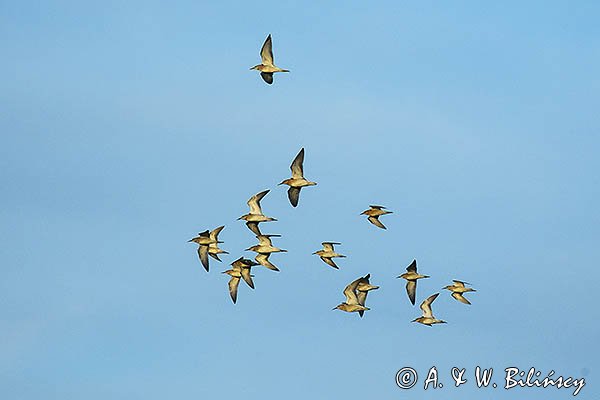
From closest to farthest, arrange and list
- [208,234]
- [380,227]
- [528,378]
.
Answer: [528,378] → [380,227] → [208,234]

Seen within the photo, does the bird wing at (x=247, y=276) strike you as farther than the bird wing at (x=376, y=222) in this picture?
Yes

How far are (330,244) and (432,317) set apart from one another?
7.83 meters

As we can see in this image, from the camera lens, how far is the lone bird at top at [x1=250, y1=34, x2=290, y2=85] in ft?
258

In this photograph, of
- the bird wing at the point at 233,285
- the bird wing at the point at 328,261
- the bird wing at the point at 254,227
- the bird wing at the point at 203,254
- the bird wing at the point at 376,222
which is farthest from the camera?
the bird wing at the point at 233,285

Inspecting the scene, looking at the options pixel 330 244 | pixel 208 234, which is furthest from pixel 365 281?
pixel 208 234

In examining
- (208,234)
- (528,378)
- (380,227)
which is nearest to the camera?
(528,378)

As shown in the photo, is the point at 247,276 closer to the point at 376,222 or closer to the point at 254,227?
the point at 254,227

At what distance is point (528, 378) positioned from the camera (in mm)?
74500

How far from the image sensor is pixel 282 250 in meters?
80.8

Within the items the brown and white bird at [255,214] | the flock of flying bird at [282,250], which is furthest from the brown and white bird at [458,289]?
the brown and white bird at [255,214]

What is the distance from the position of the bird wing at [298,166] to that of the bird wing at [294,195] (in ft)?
1.89

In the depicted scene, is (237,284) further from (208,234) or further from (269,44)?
(269,44)

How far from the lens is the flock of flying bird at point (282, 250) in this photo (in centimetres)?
7956

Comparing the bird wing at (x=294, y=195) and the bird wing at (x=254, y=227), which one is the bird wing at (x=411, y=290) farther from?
the bird wing at (x=294, y=195)
